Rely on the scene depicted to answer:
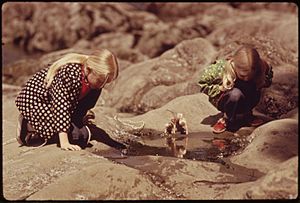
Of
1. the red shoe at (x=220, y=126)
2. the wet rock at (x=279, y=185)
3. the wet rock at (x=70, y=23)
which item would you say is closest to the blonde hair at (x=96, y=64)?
the red shoe at (x=220, y=126)

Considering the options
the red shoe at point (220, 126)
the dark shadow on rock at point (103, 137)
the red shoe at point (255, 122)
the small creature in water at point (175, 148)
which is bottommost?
the dark shadow on rock at point (103, 137)

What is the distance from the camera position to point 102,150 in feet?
16.3

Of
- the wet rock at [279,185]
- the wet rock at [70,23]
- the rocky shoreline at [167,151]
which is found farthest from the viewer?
the wet rock at [70,23]

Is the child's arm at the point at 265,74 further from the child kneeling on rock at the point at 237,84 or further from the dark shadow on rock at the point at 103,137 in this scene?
the dark shadow on rock at the point at 103,137

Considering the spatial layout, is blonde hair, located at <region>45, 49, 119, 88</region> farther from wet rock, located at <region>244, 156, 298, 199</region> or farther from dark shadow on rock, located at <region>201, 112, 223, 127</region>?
wet rock, located at <region>244, 156, 298, 199</region>

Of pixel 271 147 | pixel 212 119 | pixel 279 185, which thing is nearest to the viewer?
pixel 279 185

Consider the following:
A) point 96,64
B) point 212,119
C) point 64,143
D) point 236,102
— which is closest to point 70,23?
point 212,119

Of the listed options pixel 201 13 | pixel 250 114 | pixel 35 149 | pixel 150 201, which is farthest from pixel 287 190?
pixel 201 13

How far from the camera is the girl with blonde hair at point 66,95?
15.3 feet

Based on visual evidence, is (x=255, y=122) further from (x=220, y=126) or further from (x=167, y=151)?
(x=167, y=151)

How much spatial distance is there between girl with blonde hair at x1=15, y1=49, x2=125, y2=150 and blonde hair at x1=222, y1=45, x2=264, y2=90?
3.84 ft

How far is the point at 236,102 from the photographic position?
527 cm

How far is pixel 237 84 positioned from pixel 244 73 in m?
0.19

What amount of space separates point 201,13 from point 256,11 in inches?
81.8
